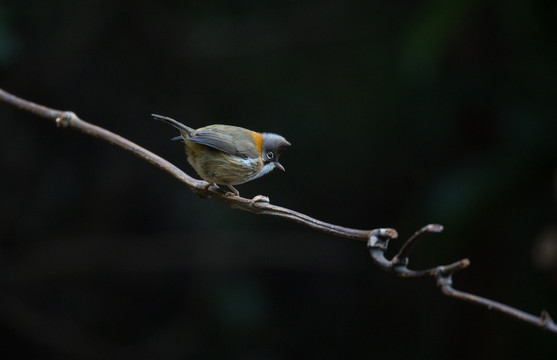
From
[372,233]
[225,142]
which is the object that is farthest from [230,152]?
[372,233]

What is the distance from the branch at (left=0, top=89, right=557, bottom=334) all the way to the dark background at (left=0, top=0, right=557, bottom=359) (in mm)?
2517

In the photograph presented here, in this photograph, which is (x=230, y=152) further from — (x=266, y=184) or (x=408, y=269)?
(x=266, y=184)

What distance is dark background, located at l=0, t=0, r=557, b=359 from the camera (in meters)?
4.55

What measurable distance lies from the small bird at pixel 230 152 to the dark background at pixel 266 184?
188 cm

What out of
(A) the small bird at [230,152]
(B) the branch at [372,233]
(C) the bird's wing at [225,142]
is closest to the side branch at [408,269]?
(B) the branch at [372,233]

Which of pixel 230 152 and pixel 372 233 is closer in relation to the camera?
pixel 372 233

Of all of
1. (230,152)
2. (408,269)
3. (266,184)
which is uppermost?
(266,184)

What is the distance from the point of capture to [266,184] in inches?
213

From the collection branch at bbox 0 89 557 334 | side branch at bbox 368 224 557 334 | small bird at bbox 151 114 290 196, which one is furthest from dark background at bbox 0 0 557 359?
side branch at bbox 368 224 557 334

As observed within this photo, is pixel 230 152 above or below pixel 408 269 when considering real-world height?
above

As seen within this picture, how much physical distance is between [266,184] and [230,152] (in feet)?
8.78

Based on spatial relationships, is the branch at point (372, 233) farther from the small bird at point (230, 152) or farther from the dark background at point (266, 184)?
the dark background at point (266, 184)

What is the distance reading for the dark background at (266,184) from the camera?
455cm

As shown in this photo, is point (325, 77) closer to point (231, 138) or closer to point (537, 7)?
point (537, 7)
